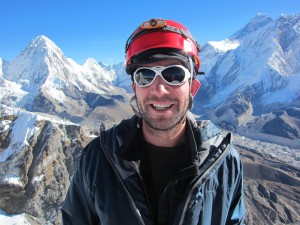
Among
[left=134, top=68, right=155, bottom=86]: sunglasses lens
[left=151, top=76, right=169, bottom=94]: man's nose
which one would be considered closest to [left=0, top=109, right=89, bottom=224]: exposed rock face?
[left=134, top=68, right=155, bottom=86]: sunglasses lens

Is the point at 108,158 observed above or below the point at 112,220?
above

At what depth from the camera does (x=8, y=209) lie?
7956 cm

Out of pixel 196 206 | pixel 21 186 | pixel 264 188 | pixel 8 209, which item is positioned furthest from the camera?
pixel 264 188

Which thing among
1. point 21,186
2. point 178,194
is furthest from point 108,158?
point 21,186

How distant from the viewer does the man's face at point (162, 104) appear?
5.64m

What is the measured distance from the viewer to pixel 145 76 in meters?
5.79

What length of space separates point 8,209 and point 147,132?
8343 centimetres

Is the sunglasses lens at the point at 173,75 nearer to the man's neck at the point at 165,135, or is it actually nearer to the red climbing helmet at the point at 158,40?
the red climbing helmet at the point at 158,40

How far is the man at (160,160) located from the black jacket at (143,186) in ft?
0.05

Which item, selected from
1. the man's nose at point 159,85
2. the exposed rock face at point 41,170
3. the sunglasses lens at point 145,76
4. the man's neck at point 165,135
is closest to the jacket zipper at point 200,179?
the man's neck at point 165,135

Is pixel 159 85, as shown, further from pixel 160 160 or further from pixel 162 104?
pixel 160 160

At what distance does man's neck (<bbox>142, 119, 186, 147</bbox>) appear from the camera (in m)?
5.84

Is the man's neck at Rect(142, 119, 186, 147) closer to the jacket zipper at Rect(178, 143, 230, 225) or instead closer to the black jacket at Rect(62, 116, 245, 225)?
the black jacket at Rect(62, 116, 245, 225)

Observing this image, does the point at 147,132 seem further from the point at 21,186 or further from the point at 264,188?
the point at 264,188
